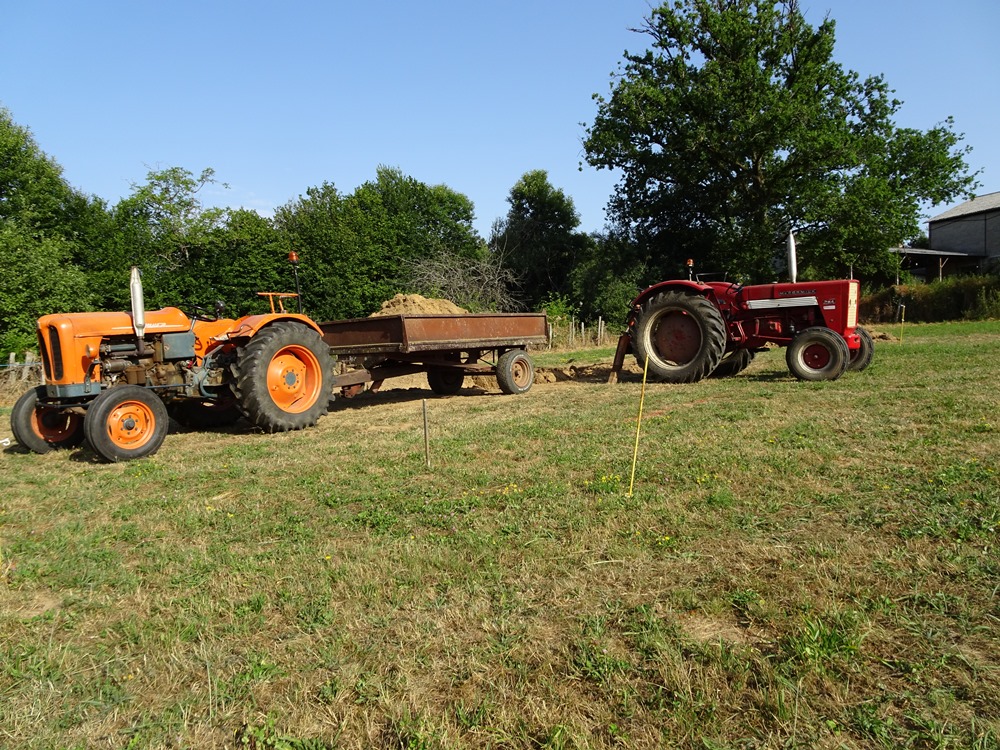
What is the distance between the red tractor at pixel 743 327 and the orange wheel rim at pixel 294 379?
16.3ft

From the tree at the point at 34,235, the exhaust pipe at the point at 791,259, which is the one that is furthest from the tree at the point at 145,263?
the exhaust pipe at the point at 791,259

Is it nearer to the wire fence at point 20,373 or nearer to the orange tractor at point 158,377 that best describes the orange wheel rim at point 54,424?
the orange tractor at point 158,377

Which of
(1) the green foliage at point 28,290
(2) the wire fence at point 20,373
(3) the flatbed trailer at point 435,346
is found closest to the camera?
(3) the flatbed trailer at point 435,346

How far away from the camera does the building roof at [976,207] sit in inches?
1394

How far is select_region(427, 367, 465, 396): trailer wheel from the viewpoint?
38.2 ft

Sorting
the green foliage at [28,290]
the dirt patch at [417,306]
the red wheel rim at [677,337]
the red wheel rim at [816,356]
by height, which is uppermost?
the green foliage at [28,290]

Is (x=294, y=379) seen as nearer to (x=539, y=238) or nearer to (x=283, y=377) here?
(x=283, y=377)

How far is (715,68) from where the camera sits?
24.0 meters

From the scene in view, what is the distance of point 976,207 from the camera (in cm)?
3672

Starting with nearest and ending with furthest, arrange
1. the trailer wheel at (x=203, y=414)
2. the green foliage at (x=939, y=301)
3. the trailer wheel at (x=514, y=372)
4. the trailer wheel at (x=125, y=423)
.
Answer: the trailer wheel at (x=125, y=423), the trailer wheel at (x=203, y=414), the trailer wheel at (x=514, y=372), the green foliage at (x=939, y=301)

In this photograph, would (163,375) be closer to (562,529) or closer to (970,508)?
(562,529)

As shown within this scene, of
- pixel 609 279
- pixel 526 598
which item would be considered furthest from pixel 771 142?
pixel 526 598

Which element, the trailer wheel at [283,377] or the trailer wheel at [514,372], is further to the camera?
the trailer wheel at [514,372]

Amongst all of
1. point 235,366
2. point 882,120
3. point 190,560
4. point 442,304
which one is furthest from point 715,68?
point 190,560
